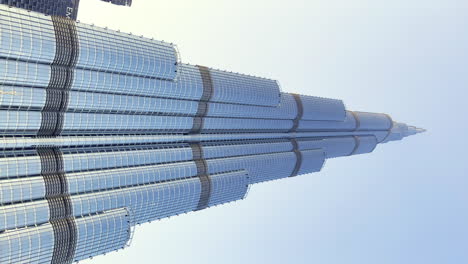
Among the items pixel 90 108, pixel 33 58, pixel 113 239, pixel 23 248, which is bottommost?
pixel 113 239

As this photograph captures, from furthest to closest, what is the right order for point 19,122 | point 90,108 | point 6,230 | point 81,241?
point 90,108, point 81,241, point 19,122, point 6,230

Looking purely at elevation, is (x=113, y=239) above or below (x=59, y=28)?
below

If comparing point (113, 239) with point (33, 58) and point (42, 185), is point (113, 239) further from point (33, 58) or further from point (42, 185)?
point (33, 58)

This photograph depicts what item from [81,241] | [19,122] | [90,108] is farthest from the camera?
[90,108]

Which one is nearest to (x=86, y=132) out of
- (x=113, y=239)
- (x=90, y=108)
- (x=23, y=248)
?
(x=90, y=108)

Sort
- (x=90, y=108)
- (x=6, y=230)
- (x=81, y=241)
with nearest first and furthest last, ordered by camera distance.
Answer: (x=6, y=230) < (x=81, y=241) < (x=90, y=108)

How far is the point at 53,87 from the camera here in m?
155

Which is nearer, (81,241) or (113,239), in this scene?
(81,241)

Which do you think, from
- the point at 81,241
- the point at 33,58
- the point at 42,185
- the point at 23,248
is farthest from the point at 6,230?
the point at 33,58

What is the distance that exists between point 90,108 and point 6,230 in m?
51.5

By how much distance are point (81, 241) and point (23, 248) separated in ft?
78.4

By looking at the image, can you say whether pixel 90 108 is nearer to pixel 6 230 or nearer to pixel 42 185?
pixel 42 185

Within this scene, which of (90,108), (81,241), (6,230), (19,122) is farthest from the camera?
(90,108)

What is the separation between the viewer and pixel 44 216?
147 meters
